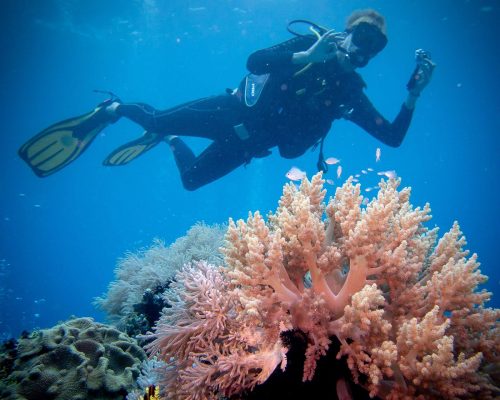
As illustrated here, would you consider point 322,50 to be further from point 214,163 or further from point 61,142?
point 61,142

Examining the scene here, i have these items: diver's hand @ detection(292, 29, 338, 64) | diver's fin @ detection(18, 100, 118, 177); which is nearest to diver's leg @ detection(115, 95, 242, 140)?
diver's fin @ detection(18, 100, 118, 177)

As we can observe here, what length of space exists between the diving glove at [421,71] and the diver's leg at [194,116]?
458cm

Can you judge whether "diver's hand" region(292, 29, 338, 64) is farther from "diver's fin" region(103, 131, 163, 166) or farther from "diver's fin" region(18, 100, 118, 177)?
"diver's fin" region(18, 100, 118, 177)

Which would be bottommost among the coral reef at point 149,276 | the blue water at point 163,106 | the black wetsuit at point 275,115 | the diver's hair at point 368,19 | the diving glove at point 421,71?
the coral reef at point 149,276

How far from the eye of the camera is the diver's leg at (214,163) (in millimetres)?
8500

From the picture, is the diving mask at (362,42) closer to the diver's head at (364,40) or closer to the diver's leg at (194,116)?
the diver's head at (364,40)

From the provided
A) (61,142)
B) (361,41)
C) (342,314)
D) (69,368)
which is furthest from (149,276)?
(361,41)

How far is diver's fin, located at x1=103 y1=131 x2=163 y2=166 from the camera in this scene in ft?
32.2

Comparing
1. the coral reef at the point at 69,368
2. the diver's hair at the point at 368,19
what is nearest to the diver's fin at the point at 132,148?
the diver's hair at the point at 368,19

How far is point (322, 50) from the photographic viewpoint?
662 centimetres

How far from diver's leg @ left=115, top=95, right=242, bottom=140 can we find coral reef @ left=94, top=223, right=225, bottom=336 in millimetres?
3088

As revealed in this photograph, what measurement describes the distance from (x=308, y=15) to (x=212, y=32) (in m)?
16.2

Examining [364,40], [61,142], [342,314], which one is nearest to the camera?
[342,314]

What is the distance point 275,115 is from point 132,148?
210 inches
